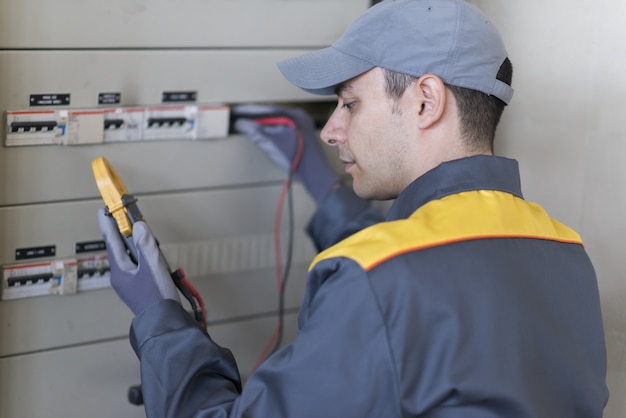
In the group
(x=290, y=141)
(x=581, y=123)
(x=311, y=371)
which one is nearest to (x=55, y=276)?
(x=290, y=141)

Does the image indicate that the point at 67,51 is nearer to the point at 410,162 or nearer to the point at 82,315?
the point at 82,315

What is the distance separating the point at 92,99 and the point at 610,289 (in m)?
1.15

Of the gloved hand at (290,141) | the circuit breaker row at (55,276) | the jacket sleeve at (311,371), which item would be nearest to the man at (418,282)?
the jacket sleeve at (311,371)

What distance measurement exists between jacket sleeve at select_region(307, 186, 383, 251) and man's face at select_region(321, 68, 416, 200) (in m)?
0.42

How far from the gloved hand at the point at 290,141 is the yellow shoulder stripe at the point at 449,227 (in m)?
0.66

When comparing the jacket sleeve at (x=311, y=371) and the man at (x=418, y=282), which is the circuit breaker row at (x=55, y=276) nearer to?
the man at (x=418, y=282)

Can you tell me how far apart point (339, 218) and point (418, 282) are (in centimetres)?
77

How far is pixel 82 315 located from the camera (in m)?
1.67

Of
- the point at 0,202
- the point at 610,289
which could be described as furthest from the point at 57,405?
the point at 610,289

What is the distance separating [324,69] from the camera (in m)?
1.39

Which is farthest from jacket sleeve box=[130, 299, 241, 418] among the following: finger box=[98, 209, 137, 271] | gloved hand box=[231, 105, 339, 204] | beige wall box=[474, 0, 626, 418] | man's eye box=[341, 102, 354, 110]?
beige wall box=[474, 0, 626, 418]

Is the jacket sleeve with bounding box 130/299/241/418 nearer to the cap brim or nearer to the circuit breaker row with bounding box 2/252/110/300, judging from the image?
the circuit breaker row with bounding box 2/252/110/300

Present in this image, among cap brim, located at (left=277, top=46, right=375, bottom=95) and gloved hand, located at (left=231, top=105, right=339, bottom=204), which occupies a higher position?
cap brim, located at (left=277, top=46, right=375, bottom=95)

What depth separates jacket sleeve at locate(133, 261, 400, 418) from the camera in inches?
42.6
